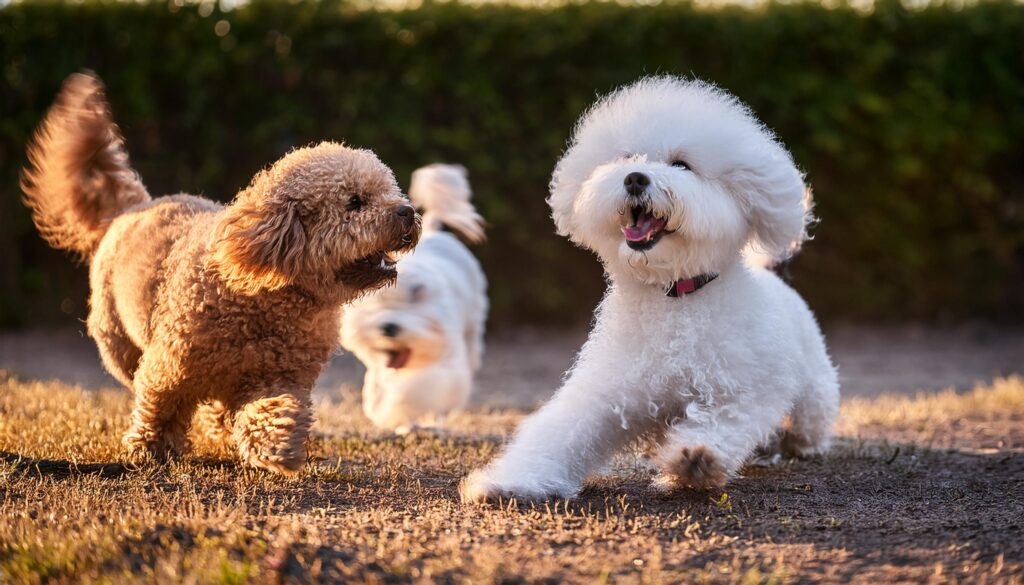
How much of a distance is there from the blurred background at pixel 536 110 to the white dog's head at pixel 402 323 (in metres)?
3.05

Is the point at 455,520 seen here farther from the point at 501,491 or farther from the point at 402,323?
the point at 402,323

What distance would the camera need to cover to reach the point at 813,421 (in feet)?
16.0

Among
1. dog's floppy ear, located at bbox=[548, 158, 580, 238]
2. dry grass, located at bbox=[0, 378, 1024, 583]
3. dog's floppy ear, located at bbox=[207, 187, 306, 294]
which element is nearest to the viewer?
dry grass, located at bbox=[0, 378, 1024, 583]

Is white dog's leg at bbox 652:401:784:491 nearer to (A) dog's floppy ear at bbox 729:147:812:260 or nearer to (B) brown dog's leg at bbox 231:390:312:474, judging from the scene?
(A) dog's floppy ear at bbox 729:147:812:260

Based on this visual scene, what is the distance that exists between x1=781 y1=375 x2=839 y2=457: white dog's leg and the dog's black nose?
151 centimetres

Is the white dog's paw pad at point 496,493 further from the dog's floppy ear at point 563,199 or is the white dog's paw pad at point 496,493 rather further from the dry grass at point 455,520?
the dog's floppy ear at point 563,199

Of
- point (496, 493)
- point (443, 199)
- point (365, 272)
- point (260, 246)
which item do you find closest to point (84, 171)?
point (260, 246)

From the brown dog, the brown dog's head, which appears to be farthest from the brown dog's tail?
the brown dog's head

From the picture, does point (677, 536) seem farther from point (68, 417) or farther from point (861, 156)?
point (861, 156)

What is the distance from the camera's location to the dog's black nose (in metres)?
3.73

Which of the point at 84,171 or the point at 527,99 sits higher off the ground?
the point at 527,99

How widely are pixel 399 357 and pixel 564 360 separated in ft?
12.7

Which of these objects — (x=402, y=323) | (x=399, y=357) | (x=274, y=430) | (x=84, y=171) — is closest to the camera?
(x=274, y=430)

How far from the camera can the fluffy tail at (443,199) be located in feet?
22.9
